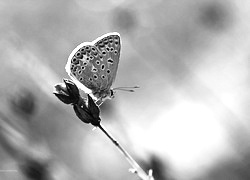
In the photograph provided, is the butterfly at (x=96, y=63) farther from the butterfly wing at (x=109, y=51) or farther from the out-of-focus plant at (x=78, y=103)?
the out-of-focus plant at (x=78, y=103)

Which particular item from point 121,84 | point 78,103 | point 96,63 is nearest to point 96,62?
point 96,63

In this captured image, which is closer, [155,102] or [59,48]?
[155,102]

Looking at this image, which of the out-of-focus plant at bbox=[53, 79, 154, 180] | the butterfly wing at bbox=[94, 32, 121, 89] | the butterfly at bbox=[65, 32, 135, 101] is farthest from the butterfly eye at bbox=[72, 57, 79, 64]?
the out-of-focus plant at bbox=[53, 79, 154, 180]

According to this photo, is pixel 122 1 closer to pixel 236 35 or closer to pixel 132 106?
pixel 236 35

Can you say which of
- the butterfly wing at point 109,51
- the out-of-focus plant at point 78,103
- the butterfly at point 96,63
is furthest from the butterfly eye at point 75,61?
the out-of-focus plant at point 78,103

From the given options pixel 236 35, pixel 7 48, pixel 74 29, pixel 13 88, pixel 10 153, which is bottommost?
pixel 10 153

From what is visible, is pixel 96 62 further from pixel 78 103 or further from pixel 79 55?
pixel 78 103

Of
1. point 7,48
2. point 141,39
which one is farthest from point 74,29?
point 7,48

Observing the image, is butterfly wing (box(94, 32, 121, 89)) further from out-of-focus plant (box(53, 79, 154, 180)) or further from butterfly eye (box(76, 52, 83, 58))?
out-of-focus plant (box(53, 79, 154, 180))
